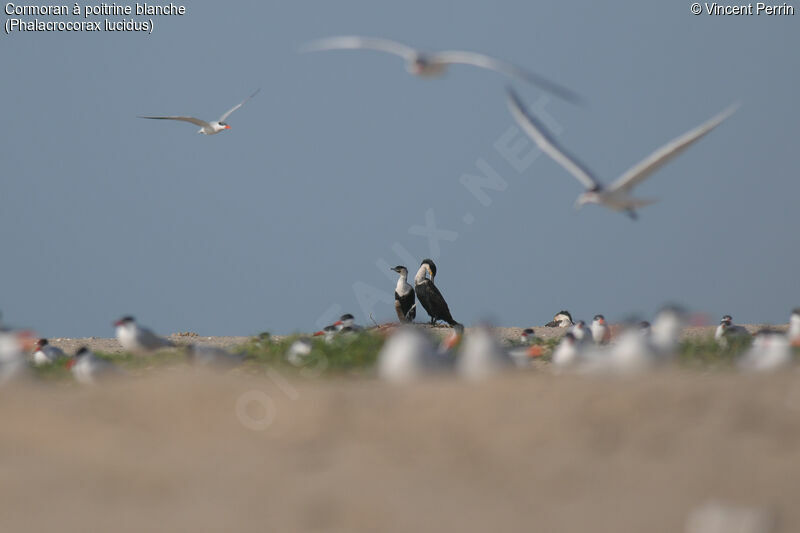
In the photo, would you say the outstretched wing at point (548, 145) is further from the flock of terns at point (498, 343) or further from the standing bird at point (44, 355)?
the standing bird at point (44, 355)

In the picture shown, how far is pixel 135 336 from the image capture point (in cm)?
1223

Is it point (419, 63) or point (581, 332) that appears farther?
point (581, 332)

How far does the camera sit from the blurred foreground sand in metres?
4.89

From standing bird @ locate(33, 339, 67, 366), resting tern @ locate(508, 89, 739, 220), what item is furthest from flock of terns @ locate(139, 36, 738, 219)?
standing bird @ locate(33, 339, 67, 366)

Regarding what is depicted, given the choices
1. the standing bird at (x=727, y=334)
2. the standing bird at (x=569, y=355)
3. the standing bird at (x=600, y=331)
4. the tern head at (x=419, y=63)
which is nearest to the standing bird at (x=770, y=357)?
the standing bird at (x=569, y=355)

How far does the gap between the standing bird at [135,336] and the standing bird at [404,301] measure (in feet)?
21.0

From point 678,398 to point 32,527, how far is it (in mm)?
3703

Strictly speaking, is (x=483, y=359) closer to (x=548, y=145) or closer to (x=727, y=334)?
(x=548, y=145)

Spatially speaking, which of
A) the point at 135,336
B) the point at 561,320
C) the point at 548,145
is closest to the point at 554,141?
the point at 548,145

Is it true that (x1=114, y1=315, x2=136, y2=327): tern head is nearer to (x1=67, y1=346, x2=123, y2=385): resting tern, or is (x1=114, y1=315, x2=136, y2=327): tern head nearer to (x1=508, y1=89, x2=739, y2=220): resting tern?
(x1=67, y1=346, x2=123, y2=385): resting tern

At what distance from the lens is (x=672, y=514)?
4883 mm

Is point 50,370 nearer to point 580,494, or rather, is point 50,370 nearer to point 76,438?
point 76,438

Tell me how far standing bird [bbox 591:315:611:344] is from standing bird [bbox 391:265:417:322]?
4180 mm

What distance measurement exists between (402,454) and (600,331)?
9814 mm
